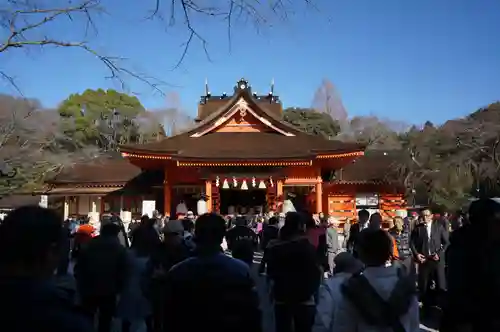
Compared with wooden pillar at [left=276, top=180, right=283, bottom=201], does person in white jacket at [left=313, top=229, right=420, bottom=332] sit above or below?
below

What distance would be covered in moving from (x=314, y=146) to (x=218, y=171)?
4.81 metres

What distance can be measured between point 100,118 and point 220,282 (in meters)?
47.6

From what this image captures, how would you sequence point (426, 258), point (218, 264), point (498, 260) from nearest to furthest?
point (218, 264)
point (498, 260)
point (426, 258)

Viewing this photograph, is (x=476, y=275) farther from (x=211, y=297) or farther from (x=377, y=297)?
(x=211, y=297)

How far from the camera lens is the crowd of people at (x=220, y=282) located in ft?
5.38

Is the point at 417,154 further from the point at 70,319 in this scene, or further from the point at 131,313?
the point at 70,319

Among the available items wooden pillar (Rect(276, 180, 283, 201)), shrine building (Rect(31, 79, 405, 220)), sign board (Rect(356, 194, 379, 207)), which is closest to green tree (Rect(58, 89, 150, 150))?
shrine building (Rect(31, 79, 405, 220))

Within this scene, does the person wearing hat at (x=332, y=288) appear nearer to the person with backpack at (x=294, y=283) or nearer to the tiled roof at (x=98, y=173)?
the person with backpack at (x=294, y=283)

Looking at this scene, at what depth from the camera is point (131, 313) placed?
17.5 feet

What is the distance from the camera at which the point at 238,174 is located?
22156 millimetres

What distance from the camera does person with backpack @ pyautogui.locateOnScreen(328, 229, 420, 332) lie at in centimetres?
280

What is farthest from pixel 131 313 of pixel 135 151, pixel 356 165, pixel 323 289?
pixel 356 165

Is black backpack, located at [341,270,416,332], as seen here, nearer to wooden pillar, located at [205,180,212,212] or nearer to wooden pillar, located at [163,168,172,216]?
wooden pillar, located at [205,180,212,212]

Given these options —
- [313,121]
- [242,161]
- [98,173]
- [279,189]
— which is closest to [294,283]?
[242,161]
